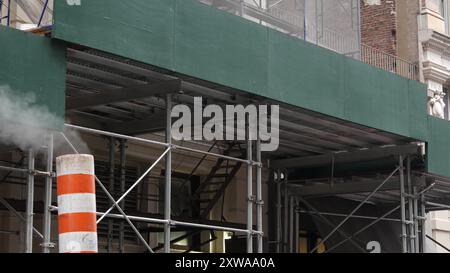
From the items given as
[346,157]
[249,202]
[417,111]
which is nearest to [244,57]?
[249,202]

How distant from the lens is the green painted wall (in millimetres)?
13412

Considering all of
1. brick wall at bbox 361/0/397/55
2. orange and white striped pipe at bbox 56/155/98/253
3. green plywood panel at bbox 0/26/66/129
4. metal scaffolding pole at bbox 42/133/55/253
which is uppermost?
brick wall at bbox 361/0/397/55

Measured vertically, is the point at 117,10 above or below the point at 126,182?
above

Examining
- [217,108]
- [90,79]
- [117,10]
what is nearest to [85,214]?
[117,10]

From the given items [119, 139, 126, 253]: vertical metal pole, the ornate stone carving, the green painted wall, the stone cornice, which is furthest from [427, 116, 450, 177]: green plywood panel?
the stone cornice

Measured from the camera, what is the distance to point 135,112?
1791 cm

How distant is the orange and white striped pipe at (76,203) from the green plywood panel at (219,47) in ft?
19.5

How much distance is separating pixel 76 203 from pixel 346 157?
12774 millimetres

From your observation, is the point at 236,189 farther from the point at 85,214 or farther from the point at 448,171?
the point at 85,214

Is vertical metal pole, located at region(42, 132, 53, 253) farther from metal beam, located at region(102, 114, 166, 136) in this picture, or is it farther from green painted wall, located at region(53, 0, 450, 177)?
metal beam, located at region(102, 114, 166, 136)

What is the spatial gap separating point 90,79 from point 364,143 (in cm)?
698

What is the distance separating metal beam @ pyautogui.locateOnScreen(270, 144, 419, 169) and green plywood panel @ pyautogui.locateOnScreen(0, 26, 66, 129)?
8948 millimetres

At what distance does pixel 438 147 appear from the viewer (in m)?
20.1
